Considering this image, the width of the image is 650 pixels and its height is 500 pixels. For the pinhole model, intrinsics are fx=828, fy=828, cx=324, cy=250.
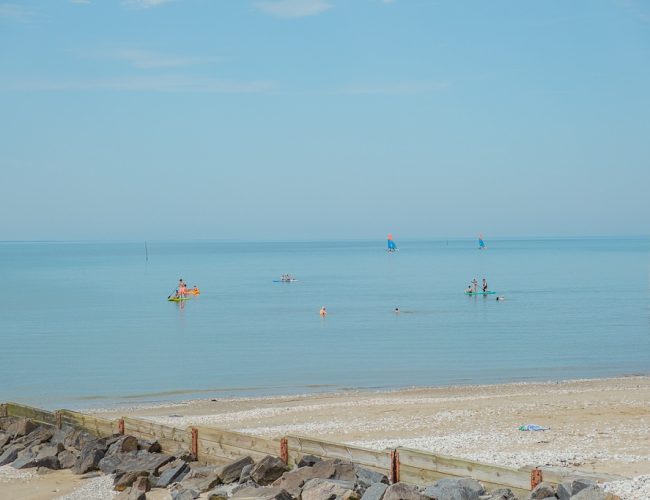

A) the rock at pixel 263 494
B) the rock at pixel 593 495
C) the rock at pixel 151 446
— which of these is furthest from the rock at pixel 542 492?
the rock at pixel 151 446

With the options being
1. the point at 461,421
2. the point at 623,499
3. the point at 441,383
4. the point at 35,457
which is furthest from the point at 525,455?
the point at 441,383

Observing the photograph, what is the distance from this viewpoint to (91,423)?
46.8 ft

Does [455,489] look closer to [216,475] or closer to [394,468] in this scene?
[394,468]

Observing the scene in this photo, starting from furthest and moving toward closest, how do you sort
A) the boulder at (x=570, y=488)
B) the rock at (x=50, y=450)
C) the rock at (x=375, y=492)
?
the rock at (x=50, y=450) < the rock at (x=375, y=492) < the boulder at (x=570, y=488)

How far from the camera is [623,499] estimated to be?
832 centimetres

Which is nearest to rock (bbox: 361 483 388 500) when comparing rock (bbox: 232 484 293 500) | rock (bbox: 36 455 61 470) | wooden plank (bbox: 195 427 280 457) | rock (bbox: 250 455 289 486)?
rock (bbox: 232 484 293 500)

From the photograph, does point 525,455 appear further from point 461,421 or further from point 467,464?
point 461,421

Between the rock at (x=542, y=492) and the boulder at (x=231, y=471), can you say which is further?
the boulder at (x=231, y=471)

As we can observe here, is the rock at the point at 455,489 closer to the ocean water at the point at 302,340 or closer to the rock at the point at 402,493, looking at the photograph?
the rock at the point at 402,493

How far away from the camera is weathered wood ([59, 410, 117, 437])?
13.8m

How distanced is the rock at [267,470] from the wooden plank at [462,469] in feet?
5.44

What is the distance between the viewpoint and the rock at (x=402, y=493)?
872 cm

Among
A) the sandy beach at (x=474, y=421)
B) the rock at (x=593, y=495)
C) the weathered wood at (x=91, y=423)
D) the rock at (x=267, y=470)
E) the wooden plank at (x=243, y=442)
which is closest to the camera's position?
the rock at (x=593, y=495)

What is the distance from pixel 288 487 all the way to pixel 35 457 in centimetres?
532
